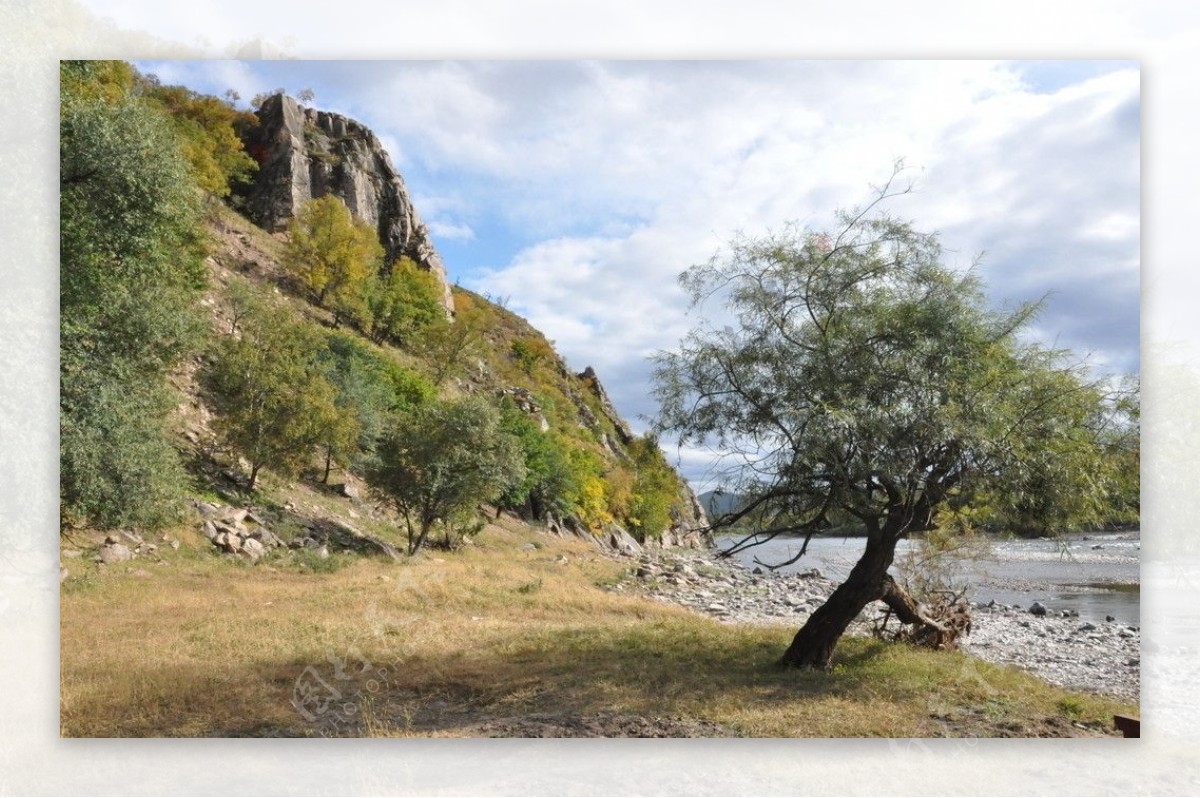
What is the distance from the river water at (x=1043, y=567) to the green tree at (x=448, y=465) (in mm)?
9628

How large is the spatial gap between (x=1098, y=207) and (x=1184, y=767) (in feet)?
14.4

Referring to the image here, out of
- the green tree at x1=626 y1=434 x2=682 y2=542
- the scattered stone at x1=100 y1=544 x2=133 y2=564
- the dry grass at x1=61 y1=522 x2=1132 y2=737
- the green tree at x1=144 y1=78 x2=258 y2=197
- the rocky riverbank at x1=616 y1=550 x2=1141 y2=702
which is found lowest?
the rocky riverbank at x1=616 y1=550 x2=1141 y2=702

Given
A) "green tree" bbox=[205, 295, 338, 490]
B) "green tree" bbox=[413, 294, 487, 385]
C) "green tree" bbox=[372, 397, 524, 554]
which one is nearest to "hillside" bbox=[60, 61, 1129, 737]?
"green tree" bbox=[413, 294, 487, 385]

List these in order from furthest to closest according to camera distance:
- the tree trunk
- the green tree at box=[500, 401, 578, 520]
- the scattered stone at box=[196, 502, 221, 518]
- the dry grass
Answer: the green tree at box=[500, 401, 578, 520], the scattered stone at box=[196, 502, 221, 518], the tree trunk, the dry grass

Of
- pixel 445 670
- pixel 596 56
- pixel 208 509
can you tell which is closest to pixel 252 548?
pixel 208 509

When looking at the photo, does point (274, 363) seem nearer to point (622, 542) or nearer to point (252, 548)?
point (252, 548)

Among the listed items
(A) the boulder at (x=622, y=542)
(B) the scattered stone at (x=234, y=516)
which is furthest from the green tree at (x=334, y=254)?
(A) the boulder at (x=622, y=542)

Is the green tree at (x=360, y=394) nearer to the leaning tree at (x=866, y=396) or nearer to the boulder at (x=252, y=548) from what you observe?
the boulder at (x=252, y=548)

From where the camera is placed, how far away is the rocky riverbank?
7.86 m

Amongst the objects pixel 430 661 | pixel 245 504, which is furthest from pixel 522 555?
pixel 430 661

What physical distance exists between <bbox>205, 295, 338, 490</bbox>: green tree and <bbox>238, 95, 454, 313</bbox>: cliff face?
20.7ft

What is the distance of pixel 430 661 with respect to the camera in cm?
730

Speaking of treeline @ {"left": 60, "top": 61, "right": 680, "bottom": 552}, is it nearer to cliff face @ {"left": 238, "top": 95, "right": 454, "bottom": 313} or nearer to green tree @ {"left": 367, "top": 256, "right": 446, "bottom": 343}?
green tree @ {"left": 367, "top": 256, "right": 446, "bottom": 343}

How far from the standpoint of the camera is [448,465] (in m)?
17.8
